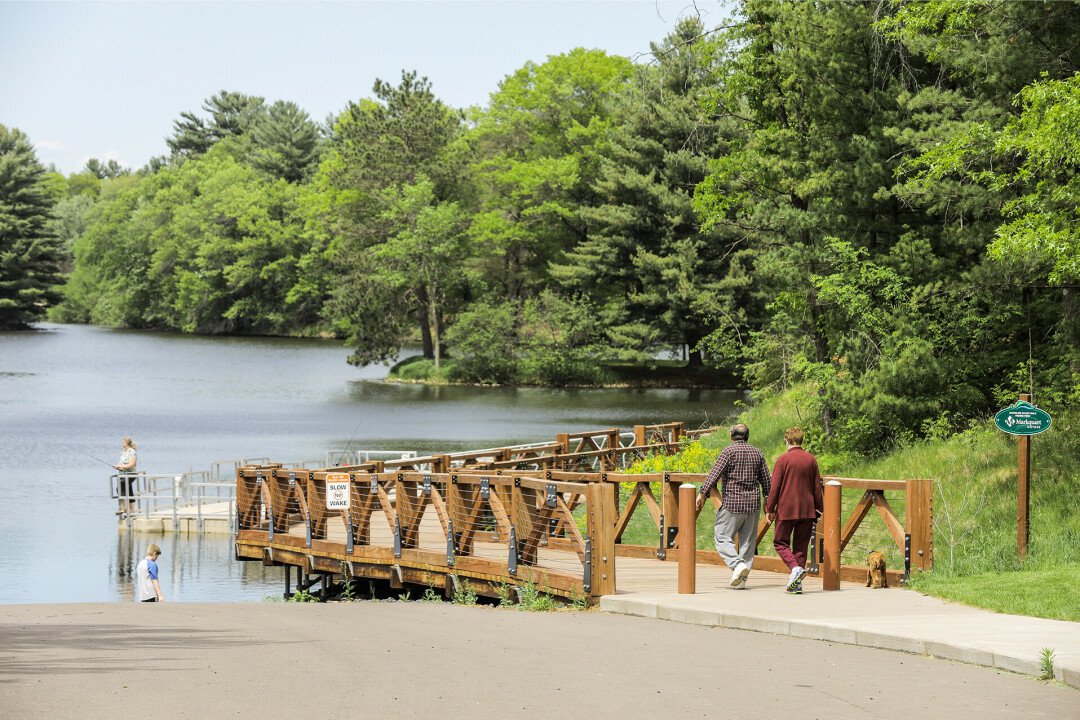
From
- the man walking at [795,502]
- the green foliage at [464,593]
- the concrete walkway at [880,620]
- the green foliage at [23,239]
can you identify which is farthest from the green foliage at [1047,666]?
the green foliage at [23,239]

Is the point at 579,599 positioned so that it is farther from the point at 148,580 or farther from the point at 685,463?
the point at 685,463

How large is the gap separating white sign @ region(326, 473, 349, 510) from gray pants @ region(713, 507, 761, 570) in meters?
6.31

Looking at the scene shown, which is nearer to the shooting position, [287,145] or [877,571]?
[877,571]

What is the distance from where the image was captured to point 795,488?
34.7 ft

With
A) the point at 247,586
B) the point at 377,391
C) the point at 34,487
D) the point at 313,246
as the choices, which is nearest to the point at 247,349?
the point at 313,246

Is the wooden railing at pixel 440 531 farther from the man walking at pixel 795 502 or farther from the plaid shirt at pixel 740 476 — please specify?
the man walking at pixel 795 502

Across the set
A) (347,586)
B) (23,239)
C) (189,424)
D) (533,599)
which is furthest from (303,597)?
(23,239)

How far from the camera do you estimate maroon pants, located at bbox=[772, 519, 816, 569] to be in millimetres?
10562

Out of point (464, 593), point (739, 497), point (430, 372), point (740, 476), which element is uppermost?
point (740, 476)

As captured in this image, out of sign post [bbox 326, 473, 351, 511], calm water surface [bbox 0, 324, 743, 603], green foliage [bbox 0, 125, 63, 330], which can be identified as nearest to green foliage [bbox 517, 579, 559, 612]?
sign post [bbox 326, 473, 351, 511]

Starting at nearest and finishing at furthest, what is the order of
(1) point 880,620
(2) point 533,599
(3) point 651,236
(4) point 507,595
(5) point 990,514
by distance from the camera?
1. (1) point 880,620
2. (2) point 533,599
3. (4) point 507,595
4. (5) point 990,514
5. (3) point 651,236

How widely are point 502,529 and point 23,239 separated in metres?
107

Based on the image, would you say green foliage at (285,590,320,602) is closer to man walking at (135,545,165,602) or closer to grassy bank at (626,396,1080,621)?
man walking at (135,545,165,602)

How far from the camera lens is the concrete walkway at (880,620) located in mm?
7762
